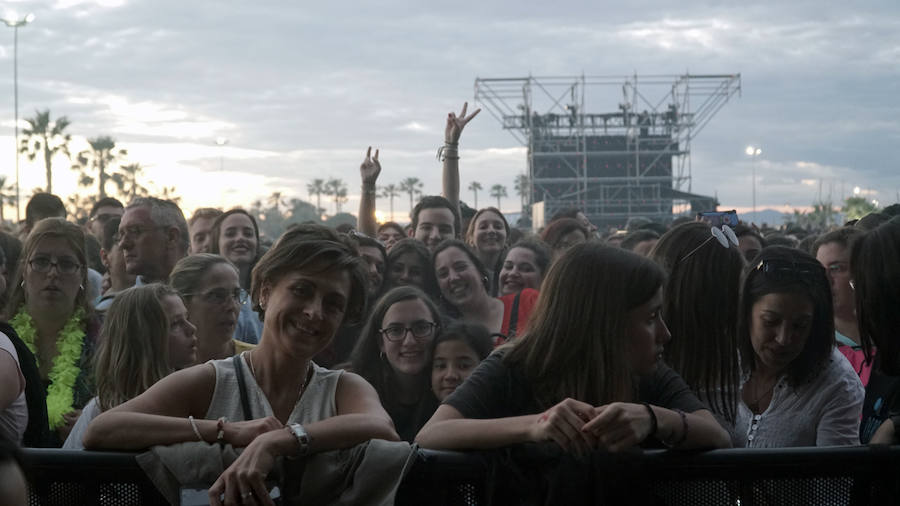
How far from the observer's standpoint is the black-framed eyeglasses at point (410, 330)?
14.1 ft

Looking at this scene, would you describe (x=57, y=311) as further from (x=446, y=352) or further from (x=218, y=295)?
(x=446, y=352)

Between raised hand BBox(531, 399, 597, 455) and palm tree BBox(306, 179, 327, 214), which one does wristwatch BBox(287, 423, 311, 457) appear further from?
palm tree BBox(306, 179, 327, 214)

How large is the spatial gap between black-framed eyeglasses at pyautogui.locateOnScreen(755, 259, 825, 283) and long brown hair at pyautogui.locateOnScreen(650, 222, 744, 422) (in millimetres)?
132

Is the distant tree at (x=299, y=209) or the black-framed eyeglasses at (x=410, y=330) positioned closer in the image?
the black-framed eyeglasses at (x=410, y=330)

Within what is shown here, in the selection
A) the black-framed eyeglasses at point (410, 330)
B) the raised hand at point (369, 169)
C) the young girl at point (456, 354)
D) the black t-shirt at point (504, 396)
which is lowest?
the young girl at point (456, 354)

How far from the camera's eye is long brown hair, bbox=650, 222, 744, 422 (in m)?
A: 3.07

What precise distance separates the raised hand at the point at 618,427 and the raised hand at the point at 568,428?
16 mm

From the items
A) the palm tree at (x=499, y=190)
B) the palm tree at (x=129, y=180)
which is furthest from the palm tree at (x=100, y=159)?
the palm tree at (x=499, y=190)

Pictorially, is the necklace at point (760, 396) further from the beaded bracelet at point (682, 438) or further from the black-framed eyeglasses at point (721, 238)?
the beaded bracelet at point (682, 438)

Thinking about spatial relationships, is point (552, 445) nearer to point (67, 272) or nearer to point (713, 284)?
point (713, 284)

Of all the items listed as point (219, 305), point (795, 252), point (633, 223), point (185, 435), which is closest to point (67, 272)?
point (219, 305)

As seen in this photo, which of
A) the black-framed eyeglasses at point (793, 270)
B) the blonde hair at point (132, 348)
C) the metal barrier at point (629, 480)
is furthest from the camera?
the blonde hair at point (132, 348)

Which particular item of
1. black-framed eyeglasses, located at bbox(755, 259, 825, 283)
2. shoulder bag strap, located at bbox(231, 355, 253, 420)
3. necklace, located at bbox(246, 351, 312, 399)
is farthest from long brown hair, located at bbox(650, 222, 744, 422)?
shoulder bag strap, located at bbox(231, 355, 253, 420)

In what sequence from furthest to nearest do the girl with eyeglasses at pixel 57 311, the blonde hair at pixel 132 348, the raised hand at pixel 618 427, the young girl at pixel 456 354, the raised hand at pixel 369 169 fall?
the raised hand at pixel 369 169 < the girl with eyeglasses at pixel 57 311 < the young girl at pixel 456 354 < the blonde hair at pixel 132 348 < the raised hand at pixel 618 427
